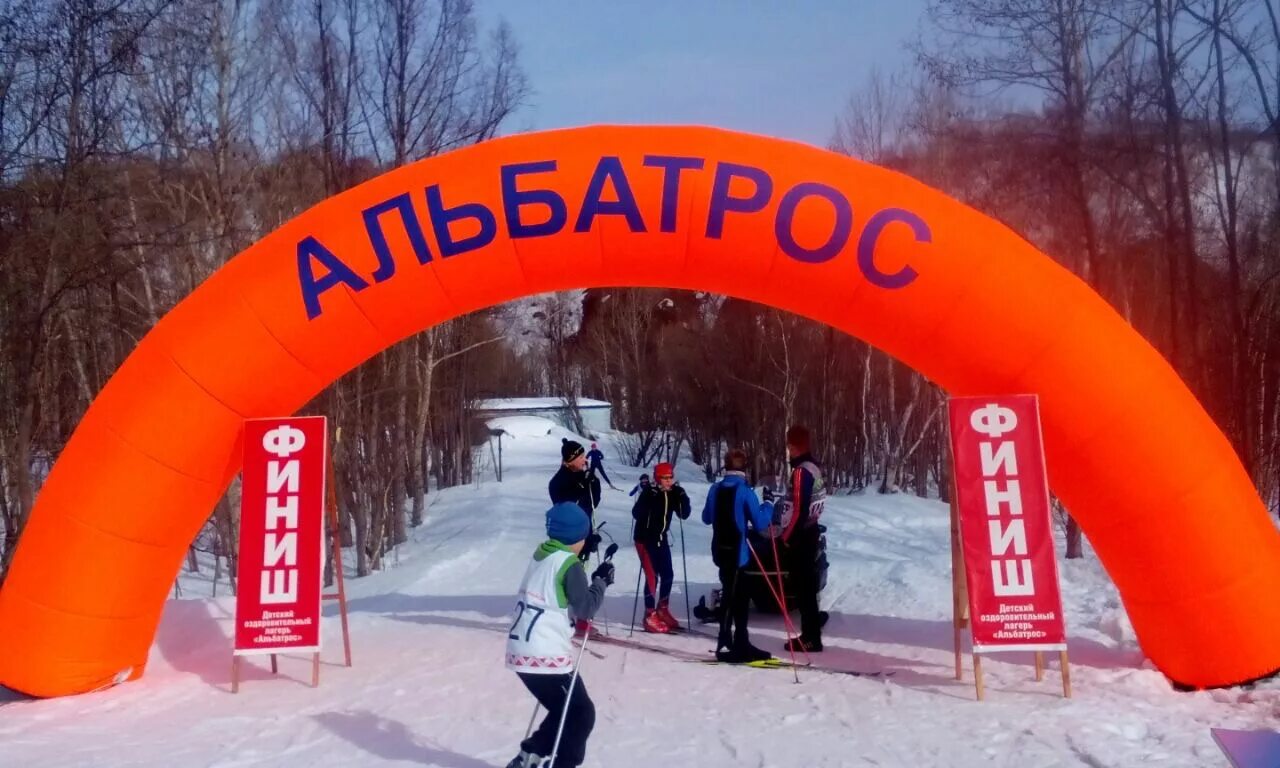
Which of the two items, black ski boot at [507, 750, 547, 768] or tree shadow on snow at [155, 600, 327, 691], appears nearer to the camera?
black ski boot at [507, 750, 547, 768]

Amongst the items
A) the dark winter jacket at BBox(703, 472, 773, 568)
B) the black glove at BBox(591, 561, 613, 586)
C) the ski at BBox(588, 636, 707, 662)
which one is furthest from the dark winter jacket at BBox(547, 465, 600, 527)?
the black glove at BBox(591, 561, 613, 586)

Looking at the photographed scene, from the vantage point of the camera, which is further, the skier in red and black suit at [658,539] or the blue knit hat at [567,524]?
the skier in red and black suit at [658,539]

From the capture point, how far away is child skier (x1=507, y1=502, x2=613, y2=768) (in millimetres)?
5016

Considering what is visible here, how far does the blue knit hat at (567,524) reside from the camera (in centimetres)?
509

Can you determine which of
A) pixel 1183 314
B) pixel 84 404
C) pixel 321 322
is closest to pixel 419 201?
pixel 321 322

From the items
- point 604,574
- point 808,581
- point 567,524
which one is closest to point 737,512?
point 808,581

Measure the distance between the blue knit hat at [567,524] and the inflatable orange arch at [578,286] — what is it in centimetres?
294

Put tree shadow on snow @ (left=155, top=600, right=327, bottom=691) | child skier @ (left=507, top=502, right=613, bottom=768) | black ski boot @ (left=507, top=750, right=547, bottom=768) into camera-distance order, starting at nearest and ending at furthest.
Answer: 1. child skier @ (left=507, top=502, right=613, bottom=768)
2. black ski boot @ (left=507, top=750, right=547, bottom=768)
3. tree shadow on snow @ (left=155, top=600, right=327, bottom=691)

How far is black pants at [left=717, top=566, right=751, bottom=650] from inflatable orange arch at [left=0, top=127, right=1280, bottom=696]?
2.18 meters

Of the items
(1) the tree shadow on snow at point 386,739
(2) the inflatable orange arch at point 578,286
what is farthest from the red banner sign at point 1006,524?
Answer: (1) the tree shadow on snow at point 386,739

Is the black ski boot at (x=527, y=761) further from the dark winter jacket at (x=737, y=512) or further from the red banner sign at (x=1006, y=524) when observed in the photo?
the red banner sign at (x=1006, y=524)

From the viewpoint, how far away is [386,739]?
6.22m

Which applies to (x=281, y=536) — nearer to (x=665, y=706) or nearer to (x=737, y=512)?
(x=665, y=706)

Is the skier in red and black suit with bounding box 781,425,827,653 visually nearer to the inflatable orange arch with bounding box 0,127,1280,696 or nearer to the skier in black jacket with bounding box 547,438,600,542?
the inflatable orange arch with bounding box 0,127,1280,696
